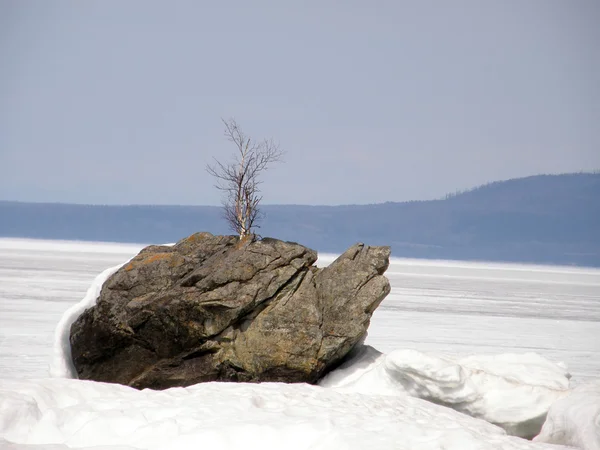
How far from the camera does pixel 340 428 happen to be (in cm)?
812

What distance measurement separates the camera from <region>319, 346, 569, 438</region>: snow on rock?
10336mm

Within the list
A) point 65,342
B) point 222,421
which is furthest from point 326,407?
point 65,342

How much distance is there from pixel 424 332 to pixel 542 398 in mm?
9738

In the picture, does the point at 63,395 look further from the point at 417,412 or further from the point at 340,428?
the point at 417,412

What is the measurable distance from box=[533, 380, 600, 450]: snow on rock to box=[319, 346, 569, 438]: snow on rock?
74 cm

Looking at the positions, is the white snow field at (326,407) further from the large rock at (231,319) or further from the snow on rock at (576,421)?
the large rock at (231,319)

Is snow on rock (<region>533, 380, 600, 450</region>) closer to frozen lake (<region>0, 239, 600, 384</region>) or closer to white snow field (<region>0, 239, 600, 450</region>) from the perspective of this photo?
white snow field (<region>0, 239, 600, 450</region>)

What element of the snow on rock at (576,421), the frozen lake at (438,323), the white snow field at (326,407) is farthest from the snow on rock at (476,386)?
the frozen lake at (438,323)

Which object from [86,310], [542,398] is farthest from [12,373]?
[542,398]

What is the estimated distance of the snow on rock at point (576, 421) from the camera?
28.4 ft

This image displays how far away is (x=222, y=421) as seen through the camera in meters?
8.33

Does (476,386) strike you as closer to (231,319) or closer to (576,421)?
(576,421)

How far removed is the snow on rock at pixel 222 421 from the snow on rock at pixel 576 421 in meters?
0.49

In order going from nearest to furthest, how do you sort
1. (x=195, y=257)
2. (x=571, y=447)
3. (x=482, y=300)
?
(x=571, y=447)
(x=195, y=257)
(x=482, y=300)
